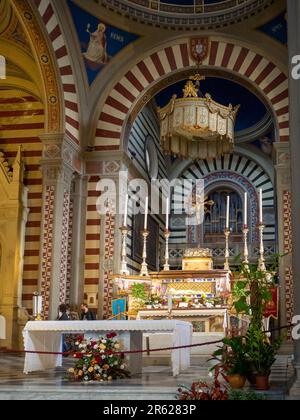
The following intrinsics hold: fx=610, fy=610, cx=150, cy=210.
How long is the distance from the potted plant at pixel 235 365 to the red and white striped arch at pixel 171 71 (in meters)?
9.18

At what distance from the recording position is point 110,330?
7910 millimetres

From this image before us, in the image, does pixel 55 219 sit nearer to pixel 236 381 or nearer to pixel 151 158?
pixel 151 158

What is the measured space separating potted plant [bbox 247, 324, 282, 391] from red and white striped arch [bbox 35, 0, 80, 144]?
29.2 feet

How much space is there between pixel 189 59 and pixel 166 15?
124 cm

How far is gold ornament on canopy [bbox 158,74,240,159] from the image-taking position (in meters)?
13.3

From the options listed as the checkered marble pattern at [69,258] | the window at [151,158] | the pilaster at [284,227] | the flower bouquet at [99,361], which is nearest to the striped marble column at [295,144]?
the flower bouquet at [99,361]

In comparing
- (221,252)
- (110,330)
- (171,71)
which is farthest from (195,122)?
(221,252)

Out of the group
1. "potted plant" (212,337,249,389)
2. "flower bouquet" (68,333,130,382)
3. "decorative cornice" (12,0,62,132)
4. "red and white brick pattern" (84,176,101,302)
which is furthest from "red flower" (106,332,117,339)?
"decorative cornice" (12,0,62,132)

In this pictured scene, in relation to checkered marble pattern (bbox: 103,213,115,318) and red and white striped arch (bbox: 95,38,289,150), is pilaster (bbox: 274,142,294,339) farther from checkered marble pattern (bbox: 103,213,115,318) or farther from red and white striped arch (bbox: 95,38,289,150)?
checkered marble pattern (bbox: 103,213,115,318)

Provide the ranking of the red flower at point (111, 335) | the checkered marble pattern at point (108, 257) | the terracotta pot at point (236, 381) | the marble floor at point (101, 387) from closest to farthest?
1. the marble floor at point (101, 387)
2. the terracotta pot at point (236, 381)
3. the red flower at point (111, 335)
4. the checkered marble pattern at point (108, 257)

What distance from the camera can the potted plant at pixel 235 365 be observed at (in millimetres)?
6523

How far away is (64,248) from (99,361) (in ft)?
23.0

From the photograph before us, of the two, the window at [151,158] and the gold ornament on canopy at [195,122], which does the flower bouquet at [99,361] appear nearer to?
the gold ornament on canopy at [195,122]

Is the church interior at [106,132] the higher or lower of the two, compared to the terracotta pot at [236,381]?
higher
